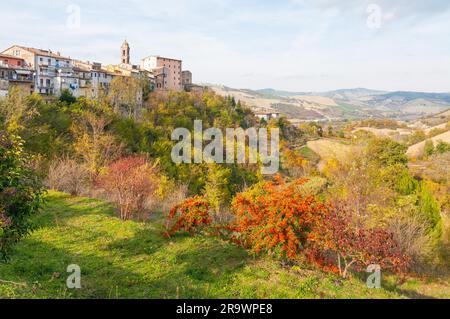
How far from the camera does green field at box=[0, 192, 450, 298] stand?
968cm

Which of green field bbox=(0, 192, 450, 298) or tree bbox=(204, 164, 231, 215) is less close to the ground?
green field bbox=(0, 192, 450, 298)

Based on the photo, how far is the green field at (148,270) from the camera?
31.8 feet

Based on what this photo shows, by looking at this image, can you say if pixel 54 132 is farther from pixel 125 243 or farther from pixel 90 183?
pixel 125 243

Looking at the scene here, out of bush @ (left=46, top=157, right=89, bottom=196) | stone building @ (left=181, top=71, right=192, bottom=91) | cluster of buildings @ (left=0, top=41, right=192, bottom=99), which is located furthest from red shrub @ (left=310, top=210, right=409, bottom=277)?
stone building @ (left=181, top=71, right=192, bottom=91)

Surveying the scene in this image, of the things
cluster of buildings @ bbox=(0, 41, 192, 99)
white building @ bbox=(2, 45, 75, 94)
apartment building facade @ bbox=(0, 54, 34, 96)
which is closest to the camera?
apartment building facade @ bbox=(0, 54, 34, 96)

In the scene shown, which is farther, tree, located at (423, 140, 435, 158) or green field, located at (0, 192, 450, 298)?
tree, located at (423, 140, 435, 158)

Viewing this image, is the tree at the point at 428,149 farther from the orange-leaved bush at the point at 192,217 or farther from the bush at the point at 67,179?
the orange-leaved bush at the point at 192,217

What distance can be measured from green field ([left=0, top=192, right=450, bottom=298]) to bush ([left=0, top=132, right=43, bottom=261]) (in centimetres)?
126

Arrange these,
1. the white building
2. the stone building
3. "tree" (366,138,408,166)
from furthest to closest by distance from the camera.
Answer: the stone building, the white building, "tree" (366,138,408,166)

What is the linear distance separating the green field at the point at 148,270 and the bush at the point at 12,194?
126 cm

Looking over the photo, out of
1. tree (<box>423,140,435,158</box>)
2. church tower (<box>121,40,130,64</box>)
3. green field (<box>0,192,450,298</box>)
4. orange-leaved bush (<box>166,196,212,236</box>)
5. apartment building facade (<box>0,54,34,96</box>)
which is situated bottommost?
green field (<box>0,192,450,298</box>)

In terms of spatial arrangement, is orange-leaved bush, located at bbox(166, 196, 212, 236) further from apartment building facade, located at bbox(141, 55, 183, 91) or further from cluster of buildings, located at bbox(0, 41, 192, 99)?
apartment building facade, located at bbox(141, 55, 183, 91)
